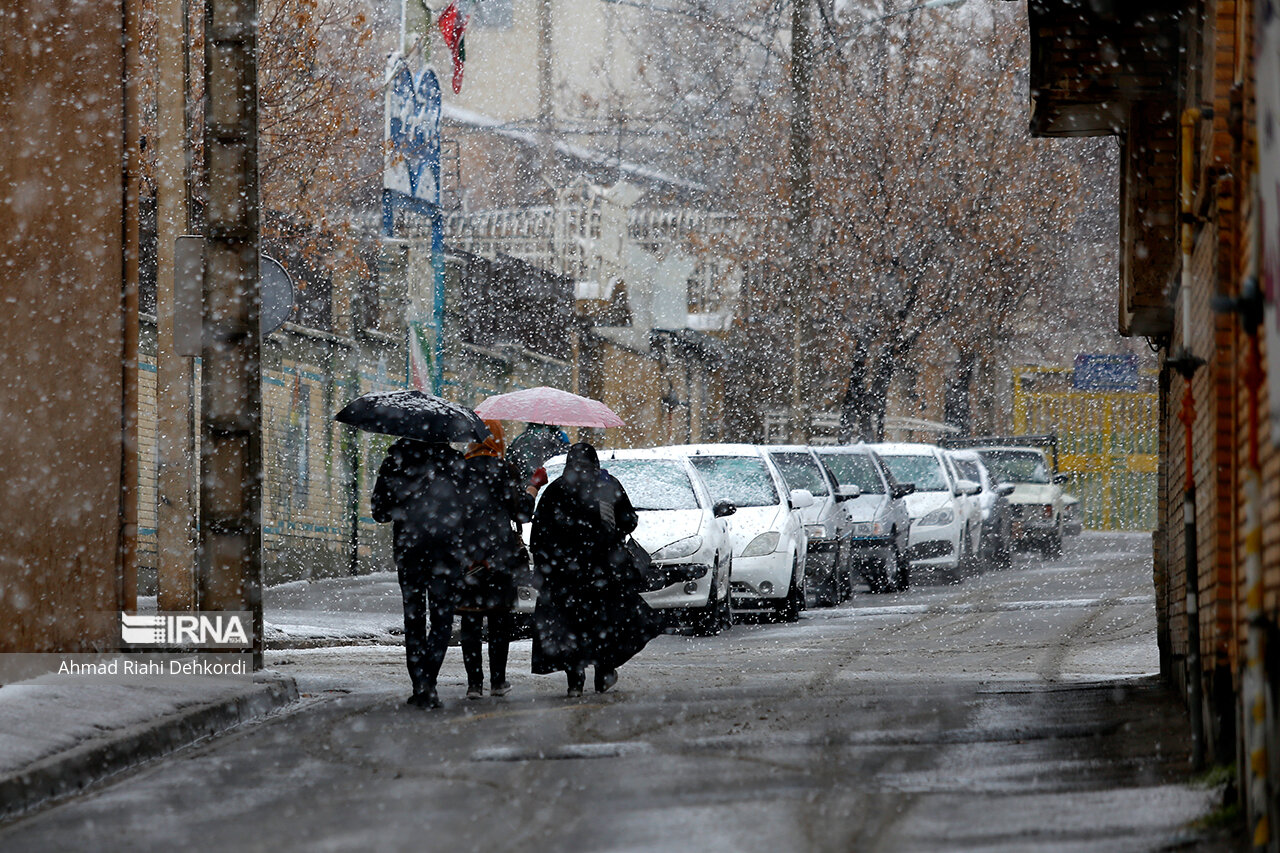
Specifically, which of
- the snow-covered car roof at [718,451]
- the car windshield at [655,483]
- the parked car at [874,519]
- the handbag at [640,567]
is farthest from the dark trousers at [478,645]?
the parked car at [874,519]

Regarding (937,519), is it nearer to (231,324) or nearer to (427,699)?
(231,324)

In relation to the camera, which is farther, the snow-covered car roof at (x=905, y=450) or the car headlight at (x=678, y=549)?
the snow-covered car roof at (x=905, y=450)

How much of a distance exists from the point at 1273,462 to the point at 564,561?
6.41 m

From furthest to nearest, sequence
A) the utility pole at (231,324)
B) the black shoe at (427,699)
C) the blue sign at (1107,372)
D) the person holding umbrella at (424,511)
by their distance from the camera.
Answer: the blue sign at (1107,372) < the utility pole at (231,324) < the black shoe at (427,699) < the person holding umbrella at (424,511)

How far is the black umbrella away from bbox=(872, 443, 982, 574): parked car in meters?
15.2

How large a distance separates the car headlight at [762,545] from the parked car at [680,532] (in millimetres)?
262

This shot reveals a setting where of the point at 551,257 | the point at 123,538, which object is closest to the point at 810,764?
the point at 123,538

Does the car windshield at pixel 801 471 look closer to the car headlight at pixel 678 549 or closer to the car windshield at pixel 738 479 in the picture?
the car windshield at pixel 738 479

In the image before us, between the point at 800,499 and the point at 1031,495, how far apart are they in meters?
14.5

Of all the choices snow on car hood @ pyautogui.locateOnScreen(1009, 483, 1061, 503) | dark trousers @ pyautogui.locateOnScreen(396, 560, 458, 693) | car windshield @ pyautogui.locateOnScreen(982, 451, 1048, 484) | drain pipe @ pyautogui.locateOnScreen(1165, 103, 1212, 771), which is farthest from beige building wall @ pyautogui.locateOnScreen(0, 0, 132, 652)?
car windshield @ pyautogui.locateOnScreen(982, 451, 1048, 484)

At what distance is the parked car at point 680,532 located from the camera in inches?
682

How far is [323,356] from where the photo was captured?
83.3 ft

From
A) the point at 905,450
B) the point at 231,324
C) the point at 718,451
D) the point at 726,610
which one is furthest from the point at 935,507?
the point at 231,324

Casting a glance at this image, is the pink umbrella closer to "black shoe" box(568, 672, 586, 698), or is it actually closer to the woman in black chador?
the woman in black chador
